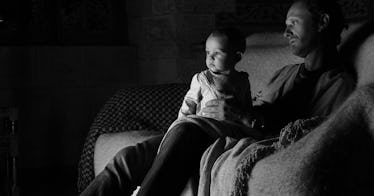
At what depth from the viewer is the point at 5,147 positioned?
3.03 metres

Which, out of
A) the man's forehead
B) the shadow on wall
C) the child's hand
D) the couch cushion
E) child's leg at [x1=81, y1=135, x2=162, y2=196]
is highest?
the man's forehead

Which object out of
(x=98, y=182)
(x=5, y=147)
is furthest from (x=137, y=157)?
(x=5, y=147)

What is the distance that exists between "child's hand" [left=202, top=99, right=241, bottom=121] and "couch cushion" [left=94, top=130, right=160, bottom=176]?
1.56 ft

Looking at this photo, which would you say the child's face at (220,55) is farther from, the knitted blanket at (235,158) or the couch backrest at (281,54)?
the couch backrest at (281,54)

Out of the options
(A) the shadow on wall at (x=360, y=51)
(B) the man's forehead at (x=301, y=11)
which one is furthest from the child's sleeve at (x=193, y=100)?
(A) the shadow on wall at (x=360, y=51)

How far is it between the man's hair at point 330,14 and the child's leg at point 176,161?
1.70 ft

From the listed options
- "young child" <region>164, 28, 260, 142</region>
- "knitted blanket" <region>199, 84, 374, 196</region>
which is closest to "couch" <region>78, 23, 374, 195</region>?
"young child" <region>164, 28, 260, 142</region>

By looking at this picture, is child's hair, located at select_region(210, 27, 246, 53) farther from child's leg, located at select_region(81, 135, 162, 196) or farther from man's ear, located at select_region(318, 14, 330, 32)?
child's leg, located at select_region(81, 135, 162, 196)

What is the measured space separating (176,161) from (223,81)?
34 centimetres

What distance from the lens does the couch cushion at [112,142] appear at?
2602 millimetres

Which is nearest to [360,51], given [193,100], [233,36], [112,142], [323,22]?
[323,22]

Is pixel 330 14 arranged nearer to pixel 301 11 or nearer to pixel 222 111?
pixel 301 11

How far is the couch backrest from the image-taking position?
223cm

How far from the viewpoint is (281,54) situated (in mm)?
2670
